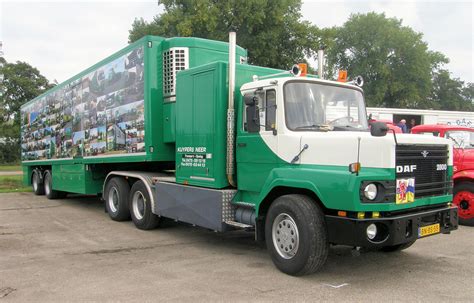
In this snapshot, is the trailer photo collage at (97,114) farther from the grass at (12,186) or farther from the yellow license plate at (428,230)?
the yellow license plate at (428,230)

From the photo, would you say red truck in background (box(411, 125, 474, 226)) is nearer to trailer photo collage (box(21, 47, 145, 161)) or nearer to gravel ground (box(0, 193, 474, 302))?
gravel ground (box(0, 193, 474, 302))

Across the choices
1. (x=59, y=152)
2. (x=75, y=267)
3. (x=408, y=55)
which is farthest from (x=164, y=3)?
(x=408, y=55)

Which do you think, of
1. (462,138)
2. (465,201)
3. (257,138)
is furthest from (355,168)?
(462,138)

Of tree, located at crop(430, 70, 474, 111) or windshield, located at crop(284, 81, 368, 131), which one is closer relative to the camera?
windshield, located at crop(284, 81, 368, 131)

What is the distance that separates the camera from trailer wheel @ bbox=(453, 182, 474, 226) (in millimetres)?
9266

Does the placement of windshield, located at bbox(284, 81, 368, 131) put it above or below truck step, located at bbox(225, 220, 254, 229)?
above

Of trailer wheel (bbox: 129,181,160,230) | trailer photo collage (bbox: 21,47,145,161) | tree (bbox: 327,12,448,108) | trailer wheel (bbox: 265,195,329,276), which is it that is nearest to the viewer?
trailer wheel (bbox: 265,195,329,276)

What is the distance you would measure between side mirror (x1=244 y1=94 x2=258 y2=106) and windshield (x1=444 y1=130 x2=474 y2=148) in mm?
5994

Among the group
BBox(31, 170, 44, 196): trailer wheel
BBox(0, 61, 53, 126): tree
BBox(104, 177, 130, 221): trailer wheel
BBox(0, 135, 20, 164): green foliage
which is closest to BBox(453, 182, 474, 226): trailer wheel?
BBox(104, 177, 130, 221): trailer wheel

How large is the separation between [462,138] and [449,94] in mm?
64669

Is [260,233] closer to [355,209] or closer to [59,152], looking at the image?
[355,209]

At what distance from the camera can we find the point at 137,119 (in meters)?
9.06

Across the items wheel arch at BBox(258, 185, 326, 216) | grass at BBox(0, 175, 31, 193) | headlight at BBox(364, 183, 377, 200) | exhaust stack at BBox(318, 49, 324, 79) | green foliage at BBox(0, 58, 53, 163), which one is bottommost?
grass at BBox(0, 175, 31, 193)

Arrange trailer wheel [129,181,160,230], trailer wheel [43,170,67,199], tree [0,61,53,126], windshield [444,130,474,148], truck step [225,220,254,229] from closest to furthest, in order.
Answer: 1. truck step [225,220,254,229]
2. trailer wheel [129,181,160,230]
3. windshield [444,130,474,148]
4. trailer wheel [43,170,67,199]
5. tree [0,61,53,126]
